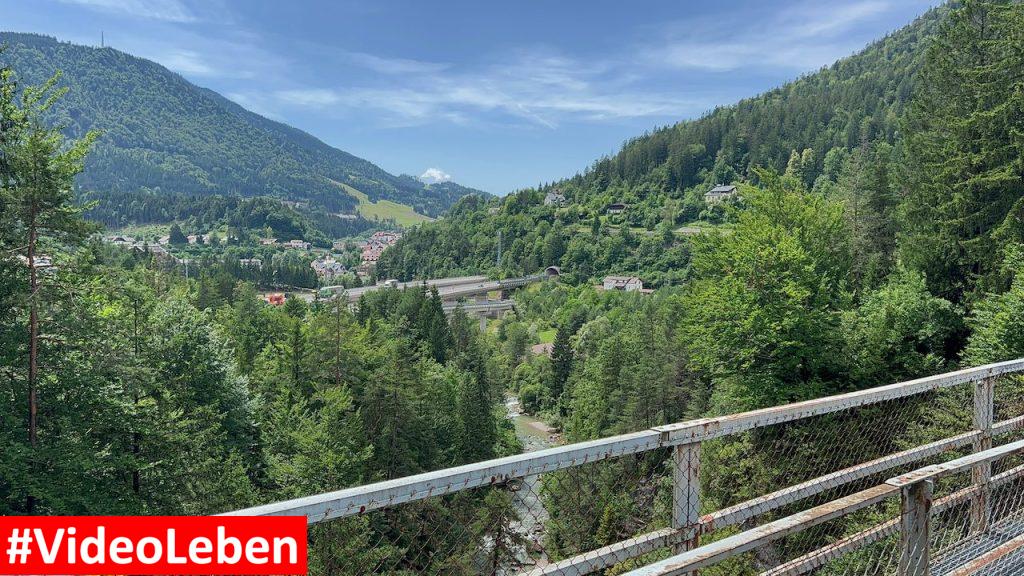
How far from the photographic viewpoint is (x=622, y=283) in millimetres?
113812

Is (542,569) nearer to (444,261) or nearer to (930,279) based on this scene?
(930,279)

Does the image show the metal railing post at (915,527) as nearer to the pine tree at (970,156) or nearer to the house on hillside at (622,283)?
the pine tree at (970,156)

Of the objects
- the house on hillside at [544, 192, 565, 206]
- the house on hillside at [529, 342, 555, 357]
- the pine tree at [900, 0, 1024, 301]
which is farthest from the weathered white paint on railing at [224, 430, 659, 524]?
the house on hillside at [544, 192, 565, 206]

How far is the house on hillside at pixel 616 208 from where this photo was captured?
147 meters

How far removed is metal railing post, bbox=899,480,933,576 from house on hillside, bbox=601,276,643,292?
358 ft

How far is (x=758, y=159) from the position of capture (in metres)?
139

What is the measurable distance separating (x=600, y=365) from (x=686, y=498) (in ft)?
130

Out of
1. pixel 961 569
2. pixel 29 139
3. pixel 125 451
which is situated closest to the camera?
pixel 961 569

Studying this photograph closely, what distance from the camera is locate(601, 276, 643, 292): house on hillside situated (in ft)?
366

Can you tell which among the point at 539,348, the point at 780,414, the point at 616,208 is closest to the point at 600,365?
the point at 780,414

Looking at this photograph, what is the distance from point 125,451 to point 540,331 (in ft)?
264

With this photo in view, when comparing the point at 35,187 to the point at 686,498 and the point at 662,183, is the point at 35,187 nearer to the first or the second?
the point at 686,498

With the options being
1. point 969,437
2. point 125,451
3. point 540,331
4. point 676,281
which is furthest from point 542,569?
point 676,281

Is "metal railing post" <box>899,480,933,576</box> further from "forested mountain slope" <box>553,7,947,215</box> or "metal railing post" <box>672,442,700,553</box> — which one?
"forested mountain slope" <box>553,7,947,215</box>
